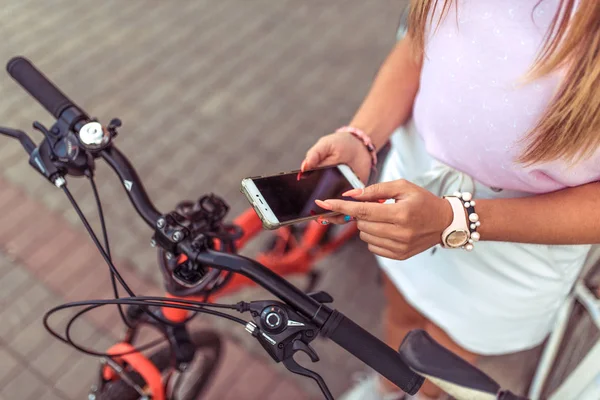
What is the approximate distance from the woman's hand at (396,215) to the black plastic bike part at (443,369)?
0.18 meters

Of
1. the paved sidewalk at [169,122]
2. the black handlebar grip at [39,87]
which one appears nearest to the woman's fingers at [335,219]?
the black handlebar grip at [39,87]

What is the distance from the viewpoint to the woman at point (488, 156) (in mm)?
1021

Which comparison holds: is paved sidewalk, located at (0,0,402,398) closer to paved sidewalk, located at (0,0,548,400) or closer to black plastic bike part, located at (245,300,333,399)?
paved sidewalk, located at (0,0,548,400)

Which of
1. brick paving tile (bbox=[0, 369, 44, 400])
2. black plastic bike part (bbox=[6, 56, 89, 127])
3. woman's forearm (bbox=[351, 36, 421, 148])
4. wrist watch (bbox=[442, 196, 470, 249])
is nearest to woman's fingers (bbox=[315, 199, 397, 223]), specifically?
wrist watch (bbox=[442, 196, 470, 249])

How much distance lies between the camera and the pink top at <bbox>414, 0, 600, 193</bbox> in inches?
42.8

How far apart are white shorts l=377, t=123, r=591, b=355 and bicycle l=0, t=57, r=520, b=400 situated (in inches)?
17.8

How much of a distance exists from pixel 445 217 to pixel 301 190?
302 millimetres

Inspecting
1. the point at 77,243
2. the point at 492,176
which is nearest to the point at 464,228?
the point at 492,176

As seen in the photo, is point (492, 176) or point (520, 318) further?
point (520, 318)

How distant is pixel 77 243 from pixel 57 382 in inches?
27.7

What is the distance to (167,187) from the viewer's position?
2990mm

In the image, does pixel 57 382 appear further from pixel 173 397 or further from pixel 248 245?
pixel 248 245

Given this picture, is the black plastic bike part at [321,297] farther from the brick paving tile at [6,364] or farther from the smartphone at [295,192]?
the brick paving tile at [6,364]

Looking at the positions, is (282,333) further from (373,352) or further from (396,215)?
(396,215)
